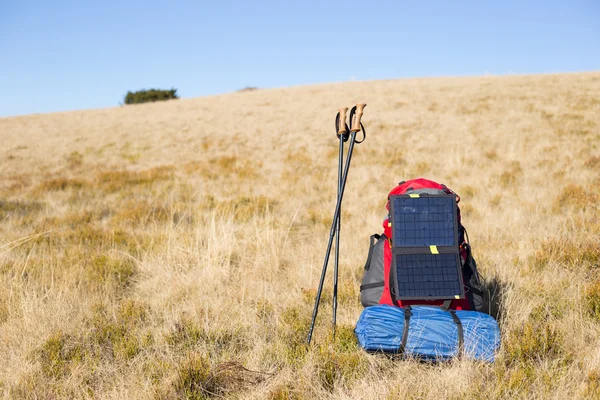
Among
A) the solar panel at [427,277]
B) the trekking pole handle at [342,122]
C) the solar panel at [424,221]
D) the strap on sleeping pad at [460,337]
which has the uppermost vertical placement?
the trekking pole handle at [342,122]

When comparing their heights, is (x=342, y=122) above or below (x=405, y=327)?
above

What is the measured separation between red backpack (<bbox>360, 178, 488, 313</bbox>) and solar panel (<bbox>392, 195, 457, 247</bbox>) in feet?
0.42

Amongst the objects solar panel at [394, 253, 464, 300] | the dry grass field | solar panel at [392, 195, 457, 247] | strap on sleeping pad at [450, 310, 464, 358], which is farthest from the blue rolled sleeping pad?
solar panel at [392, 195, 457, 247]

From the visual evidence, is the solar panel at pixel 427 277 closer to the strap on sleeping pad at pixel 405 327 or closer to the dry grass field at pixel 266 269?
the strap on sleeping pad at pixel 405 327

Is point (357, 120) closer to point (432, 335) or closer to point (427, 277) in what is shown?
point (427, 277)

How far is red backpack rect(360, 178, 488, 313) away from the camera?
10.7ft

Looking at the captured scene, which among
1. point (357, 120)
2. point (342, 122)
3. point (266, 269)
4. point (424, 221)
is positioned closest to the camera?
point (357, 120)

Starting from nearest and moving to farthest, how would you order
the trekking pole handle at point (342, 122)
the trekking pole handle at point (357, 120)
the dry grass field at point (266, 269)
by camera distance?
the dry grass field at point (266, 269)
the trekking pole handle at point (357, 120)
the trekking pole handle at point (342, 122)

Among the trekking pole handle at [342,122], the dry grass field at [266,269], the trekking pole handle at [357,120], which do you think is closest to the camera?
the dry grass field at [266,269]

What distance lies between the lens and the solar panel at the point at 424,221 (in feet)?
10.9

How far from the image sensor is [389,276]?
3324 mm

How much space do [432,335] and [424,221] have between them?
95cm

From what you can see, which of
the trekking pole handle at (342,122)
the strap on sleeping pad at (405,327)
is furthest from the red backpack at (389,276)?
the trekking pole handle at (342,122)

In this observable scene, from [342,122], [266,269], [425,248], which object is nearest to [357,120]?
[342,122]
